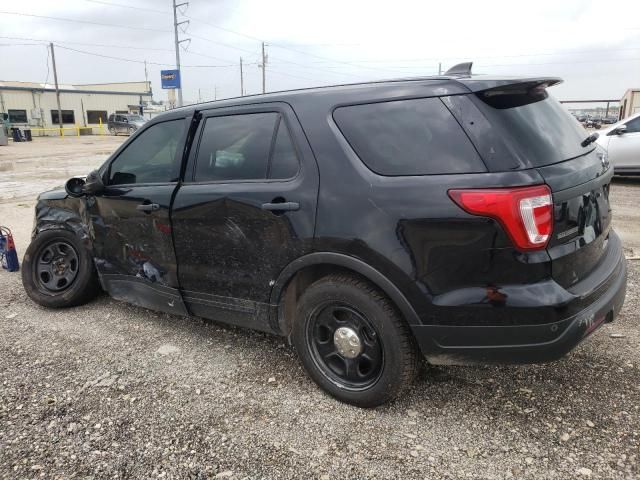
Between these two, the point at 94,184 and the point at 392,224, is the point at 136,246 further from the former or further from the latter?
the point at 392,224

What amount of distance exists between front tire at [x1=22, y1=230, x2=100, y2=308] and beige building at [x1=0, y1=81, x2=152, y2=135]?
4706 centimetres

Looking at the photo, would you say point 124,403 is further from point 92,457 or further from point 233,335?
point 233,335

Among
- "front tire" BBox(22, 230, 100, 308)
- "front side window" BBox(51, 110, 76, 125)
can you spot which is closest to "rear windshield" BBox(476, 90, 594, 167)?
"front tire" BBox(22, 230, 100, 308)

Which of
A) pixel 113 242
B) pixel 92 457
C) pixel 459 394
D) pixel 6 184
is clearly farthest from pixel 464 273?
pixel 6 184

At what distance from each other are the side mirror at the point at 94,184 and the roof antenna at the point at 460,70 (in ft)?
8.88

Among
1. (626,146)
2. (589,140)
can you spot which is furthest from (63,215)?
(626,146)

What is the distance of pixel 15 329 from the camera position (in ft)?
13.0

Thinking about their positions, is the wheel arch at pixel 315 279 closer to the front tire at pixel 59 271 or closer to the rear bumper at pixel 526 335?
the rear bumper at pixel 526 335

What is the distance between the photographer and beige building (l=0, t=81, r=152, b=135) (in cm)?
5175

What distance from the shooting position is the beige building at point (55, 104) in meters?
51.8

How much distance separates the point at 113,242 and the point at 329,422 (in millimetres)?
2282

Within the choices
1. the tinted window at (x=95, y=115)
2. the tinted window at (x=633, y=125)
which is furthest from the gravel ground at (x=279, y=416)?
the tinted window at (x=95, y=115)

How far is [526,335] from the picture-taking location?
2262mm

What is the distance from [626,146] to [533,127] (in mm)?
9365
